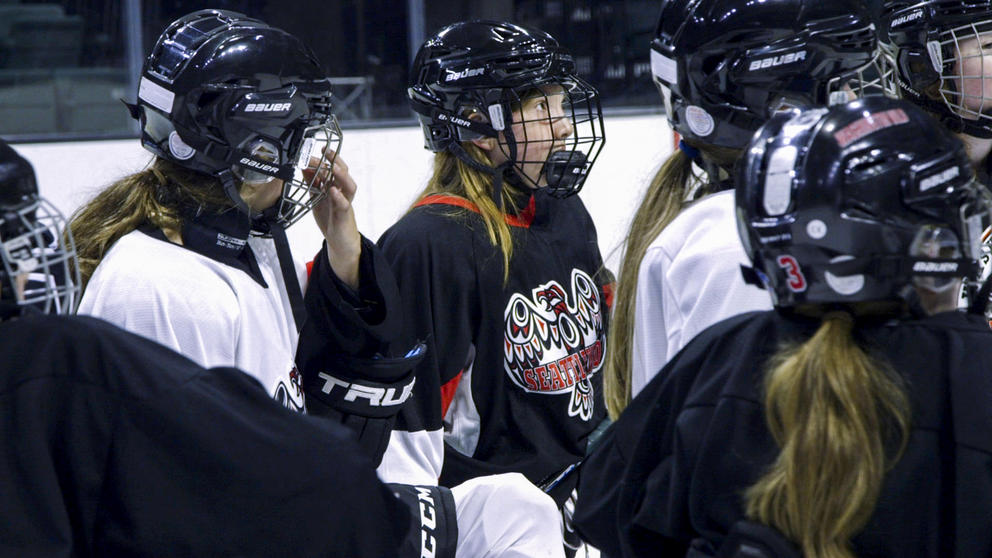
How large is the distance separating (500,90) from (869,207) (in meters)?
1.20

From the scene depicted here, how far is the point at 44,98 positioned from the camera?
4.05 meters

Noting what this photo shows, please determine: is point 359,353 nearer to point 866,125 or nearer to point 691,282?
point 691,282

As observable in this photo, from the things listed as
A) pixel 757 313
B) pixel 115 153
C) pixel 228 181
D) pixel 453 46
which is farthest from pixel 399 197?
pixel 757 313

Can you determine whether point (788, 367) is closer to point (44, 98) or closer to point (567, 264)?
point (567, 264)

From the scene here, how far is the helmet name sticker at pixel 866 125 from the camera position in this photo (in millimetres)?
1016

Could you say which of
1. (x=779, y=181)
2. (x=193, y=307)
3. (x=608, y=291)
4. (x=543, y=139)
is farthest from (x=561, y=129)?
(x=779, y=181)

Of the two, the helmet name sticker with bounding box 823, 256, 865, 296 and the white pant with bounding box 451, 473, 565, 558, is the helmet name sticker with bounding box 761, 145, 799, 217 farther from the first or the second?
the white pant with bounding box 451, 473, 565, 558

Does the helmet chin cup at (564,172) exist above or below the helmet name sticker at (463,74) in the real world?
below

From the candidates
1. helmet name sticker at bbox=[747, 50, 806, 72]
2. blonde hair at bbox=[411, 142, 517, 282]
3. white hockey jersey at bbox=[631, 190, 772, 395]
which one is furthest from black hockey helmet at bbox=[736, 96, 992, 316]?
blonde hair at bbox=[411, 142, 517, 282]

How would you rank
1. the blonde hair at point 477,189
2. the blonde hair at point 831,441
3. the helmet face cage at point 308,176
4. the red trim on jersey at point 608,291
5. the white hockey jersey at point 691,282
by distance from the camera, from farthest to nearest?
the red trim on jersey at point 608,291
the blonde hair at point 477,189
the helmet face cage at point 308,176
the white hockey jersey at point 691,282
the blonde hair at point 831,441

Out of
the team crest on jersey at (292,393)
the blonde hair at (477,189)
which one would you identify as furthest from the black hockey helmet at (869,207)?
the blonde hair at (477,189)

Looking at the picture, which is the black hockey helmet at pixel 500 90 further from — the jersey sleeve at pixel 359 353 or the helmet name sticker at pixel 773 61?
the helmet name sticker at pixel 773 61

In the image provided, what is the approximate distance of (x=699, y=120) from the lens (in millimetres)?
1534

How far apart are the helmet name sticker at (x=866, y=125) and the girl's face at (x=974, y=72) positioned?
1.06 metres
